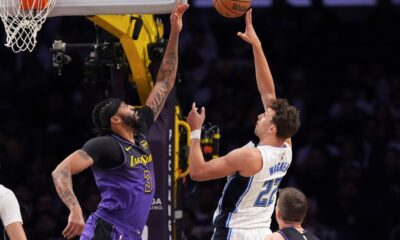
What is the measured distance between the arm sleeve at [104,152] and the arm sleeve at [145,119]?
489 millimetres

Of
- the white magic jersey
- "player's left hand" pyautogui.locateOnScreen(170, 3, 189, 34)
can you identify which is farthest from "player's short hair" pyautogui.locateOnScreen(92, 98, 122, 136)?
the white magic jersey

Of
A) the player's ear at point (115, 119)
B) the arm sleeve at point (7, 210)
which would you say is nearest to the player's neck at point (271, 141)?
the player's ear at point (115, 119)

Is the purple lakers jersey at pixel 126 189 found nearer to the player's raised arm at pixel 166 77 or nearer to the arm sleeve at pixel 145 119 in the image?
the arm sleeve at pixel 145 119

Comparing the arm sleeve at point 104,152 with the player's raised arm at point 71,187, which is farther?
the arm sleeve at point 104,152

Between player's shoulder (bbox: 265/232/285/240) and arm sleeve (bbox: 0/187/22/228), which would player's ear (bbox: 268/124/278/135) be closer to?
player's shoulder (bbox: 265/232/285/240)

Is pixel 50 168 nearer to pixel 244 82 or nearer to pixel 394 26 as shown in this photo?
pixel 244 82

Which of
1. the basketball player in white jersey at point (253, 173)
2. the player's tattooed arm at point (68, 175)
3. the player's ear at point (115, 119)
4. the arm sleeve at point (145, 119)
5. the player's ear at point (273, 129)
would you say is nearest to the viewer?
the player's tattooed arm at point (68, 175)

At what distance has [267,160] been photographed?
771cm

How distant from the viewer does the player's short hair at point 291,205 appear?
24.3ft

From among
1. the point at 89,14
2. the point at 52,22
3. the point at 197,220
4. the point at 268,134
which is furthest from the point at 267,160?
the point at 52,22

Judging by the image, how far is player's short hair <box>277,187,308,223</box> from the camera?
741 cm

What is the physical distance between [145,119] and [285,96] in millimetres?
6137

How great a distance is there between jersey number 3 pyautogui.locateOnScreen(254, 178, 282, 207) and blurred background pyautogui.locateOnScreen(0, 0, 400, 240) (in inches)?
169

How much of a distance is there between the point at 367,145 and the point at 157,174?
14.9 feet
